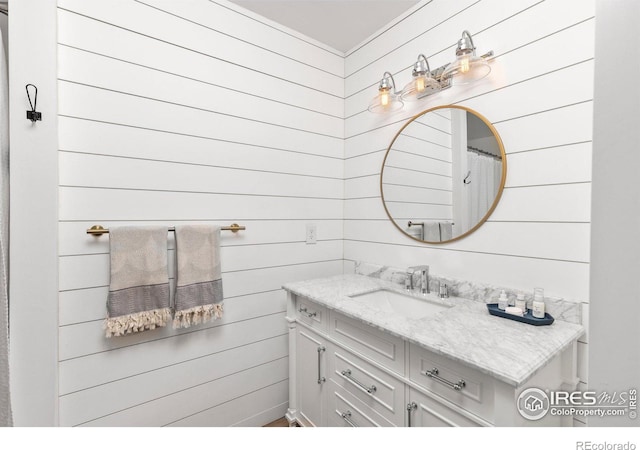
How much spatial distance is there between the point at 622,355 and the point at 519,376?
1.47ft

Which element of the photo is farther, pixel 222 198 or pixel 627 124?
pixel 222 198

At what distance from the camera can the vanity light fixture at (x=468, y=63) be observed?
1.25 meters

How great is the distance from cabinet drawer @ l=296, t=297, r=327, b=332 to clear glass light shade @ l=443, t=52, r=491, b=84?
1.25m

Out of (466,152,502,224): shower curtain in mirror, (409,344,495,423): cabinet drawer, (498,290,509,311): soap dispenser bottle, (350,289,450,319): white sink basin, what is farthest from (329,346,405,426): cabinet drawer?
(466,152,502,224): shower curtain in mirror

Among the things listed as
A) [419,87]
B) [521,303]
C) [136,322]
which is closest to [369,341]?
[521,303]

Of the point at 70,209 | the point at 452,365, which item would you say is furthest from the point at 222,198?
the point at 452,365

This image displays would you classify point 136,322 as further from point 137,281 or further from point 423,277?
point 423,277

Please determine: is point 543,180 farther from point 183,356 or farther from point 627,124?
point 183,356

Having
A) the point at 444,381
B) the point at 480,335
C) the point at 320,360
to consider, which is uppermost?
the point at 480,335

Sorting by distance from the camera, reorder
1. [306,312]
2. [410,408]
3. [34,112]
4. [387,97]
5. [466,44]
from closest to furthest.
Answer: [410,408]
[34,112]
[466,44]
[306,312]
[387,97]

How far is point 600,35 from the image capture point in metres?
0.34

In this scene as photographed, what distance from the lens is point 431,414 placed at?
936 mm

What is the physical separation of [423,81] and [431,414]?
1.43 m

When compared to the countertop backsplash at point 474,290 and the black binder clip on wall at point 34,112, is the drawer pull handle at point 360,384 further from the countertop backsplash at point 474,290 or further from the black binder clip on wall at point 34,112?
the black binder clip on wall at point 34,112
